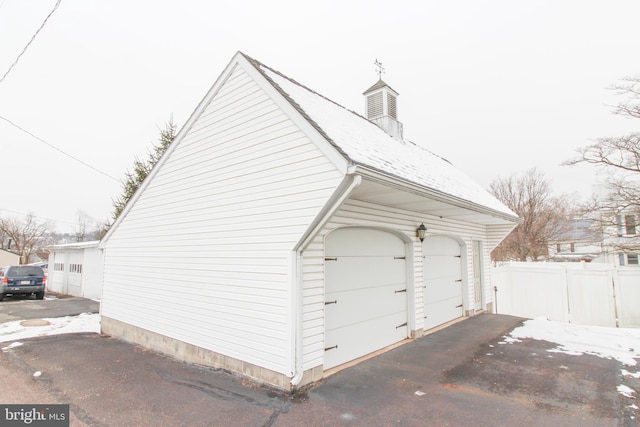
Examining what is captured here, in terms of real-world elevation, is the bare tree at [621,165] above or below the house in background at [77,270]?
above

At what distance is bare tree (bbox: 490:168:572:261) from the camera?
2311 centimetres

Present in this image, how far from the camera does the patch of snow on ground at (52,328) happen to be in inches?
298

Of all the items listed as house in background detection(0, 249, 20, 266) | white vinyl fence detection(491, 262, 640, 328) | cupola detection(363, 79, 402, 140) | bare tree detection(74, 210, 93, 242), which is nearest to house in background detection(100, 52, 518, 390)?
cupola detection(363, 79, 402, 140)

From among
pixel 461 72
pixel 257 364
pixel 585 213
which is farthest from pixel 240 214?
pixel 585 213

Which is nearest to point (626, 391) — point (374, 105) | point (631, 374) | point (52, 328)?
point (631, 374)

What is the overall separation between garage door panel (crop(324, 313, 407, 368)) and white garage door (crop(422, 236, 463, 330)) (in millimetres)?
1308

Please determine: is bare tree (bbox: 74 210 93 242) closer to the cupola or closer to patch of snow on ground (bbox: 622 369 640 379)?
the cupola

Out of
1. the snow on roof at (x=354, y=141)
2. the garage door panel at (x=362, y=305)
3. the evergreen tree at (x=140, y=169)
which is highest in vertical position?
the evergreen tree at (x=140, y=169)

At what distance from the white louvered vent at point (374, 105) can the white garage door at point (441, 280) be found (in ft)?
13.7

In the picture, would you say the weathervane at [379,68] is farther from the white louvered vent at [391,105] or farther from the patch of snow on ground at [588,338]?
the patch of snow on ground at [588,338]

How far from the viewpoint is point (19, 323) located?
882cm

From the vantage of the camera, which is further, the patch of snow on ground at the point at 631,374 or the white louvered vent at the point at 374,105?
the white louvered vent at the point at 374,105

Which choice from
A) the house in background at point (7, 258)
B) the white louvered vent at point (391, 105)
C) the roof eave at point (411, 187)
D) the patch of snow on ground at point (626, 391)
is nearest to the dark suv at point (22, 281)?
the white louvered vent at point (391, 105)

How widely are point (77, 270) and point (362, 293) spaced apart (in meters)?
17.2
